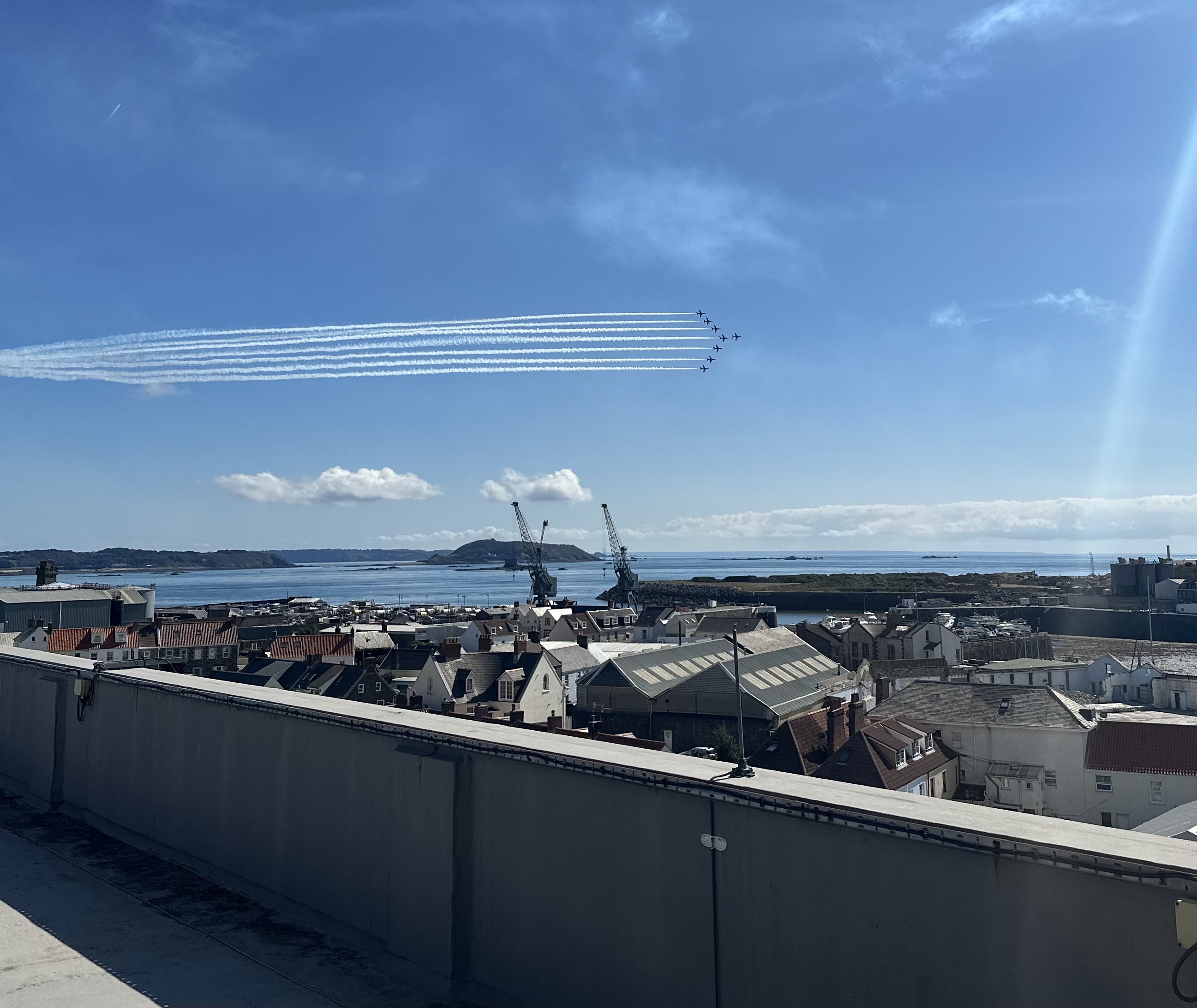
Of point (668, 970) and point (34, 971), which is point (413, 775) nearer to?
point (668, 970)

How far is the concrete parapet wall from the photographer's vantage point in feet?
12.6

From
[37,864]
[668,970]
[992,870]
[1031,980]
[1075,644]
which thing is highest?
[992,870]

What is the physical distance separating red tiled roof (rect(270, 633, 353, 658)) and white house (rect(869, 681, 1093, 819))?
35012 mm

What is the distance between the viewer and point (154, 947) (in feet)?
22.0

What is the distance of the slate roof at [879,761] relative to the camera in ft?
79.4

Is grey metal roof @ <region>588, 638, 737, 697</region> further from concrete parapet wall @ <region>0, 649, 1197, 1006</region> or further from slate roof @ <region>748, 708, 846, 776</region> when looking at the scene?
concrete parapet wall @ <region>0, 649, 1197, 1006</region>

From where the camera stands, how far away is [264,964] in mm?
6363

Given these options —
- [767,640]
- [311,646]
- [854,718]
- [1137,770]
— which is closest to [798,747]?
[854,718]

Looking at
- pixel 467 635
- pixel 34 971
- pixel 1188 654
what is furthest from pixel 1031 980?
pixel 1188 654

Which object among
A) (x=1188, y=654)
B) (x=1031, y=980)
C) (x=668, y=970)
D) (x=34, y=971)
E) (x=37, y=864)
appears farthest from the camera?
(x=1188, y=654)

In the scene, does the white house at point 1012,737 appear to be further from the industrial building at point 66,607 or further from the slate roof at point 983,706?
the industrial building at point 66,607

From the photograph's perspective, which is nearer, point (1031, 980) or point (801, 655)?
point (1031, 980)

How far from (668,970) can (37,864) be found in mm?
7152

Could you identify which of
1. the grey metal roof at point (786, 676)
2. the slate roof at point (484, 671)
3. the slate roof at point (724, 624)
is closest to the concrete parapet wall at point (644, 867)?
the grey metal roof at point (786, 676)
